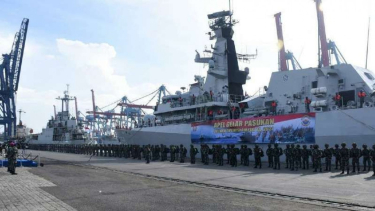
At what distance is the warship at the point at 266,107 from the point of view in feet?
64.7

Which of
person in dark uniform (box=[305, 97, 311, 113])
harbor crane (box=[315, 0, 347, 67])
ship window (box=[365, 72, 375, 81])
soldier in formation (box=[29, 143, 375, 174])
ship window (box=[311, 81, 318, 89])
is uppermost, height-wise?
harbor crane (box=[315, 0, 347, 67])

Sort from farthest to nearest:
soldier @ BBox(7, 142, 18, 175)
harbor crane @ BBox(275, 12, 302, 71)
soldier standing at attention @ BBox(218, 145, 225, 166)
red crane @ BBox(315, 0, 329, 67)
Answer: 1. harbor crane @ BBox(275, 12, 302, 71)
2. red crane @ BBox(315, 0, 329, 67)
3. soldier standing at attention @ BBox(218, 145, 225, 166)
4. soldier @ BBox(7, 142, 18, 175)

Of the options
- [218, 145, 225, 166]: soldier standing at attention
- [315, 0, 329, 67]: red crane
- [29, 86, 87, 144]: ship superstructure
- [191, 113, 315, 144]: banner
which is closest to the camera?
[191, 113, 315, 144]: banner

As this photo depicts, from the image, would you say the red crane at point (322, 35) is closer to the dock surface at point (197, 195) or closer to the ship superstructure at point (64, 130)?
the dock surface at point (197, 195)

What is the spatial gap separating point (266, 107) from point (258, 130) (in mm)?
2098

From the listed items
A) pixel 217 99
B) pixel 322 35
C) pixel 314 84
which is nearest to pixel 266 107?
pixel 314 84

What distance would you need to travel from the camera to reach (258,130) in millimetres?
24172

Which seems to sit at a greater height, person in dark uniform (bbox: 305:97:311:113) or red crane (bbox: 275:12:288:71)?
red crane (bbox: 275:12:288:71)

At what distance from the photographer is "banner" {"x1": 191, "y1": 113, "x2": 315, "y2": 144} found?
835 inches

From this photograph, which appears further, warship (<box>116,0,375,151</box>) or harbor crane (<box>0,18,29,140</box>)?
harbor crane (<box>0,18,29,140</box>)

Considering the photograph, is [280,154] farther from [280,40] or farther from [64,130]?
[64,130]

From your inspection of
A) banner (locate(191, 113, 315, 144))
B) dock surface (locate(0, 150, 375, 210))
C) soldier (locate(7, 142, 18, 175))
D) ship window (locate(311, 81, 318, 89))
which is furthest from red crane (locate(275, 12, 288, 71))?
soldier (locate(7, 142, 18, 175))

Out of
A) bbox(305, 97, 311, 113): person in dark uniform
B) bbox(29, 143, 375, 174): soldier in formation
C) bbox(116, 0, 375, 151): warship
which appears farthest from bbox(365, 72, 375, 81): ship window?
bbox(29, 143, 375, 174): soldier in formation

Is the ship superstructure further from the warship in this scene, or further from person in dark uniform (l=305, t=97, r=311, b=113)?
person in dark uniform (l=305, t=97, r=311, b=113)
